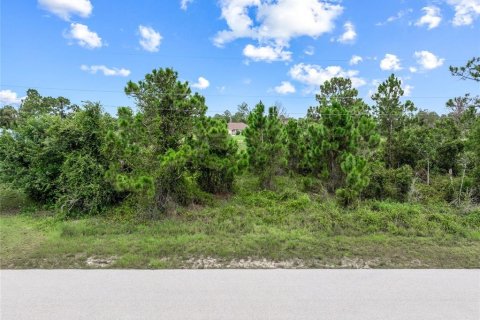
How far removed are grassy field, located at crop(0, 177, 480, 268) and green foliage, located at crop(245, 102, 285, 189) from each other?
1.66 m

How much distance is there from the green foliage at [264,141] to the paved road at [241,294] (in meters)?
5.35

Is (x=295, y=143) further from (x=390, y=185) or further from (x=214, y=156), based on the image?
(x=214, y=156)

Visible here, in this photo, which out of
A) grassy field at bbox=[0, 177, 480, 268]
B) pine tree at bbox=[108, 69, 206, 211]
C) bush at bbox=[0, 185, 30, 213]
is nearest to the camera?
grassy field at bbox=[0, 177, 480, 268]

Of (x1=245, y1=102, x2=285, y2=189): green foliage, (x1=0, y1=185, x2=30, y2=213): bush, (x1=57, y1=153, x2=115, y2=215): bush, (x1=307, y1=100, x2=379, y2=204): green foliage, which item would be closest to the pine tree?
(x1=57, y1=153, x2=115, y2=215): bush

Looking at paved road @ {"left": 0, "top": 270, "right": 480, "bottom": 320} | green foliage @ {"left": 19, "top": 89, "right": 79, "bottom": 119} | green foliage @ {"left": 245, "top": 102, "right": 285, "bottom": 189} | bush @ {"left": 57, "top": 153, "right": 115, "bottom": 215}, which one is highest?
green foliage @ {"left": 19, "top": 89, "right": 79, "bottom": 119}

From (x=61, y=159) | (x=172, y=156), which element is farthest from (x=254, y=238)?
(x=61, y=159)

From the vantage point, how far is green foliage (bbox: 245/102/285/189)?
29.1 ft

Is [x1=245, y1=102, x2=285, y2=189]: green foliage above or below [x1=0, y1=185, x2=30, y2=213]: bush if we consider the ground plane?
above

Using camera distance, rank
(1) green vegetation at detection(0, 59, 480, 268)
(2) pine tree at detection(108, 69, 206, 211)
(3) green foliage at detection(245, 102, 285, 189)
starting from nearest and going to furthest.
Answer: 1. (1) green vegetation at detection(0, 59, 480, 268)
2. (2) pine tree at detection(108, 69, 206, 211)
3. (3) green foliage at detection(245, 102, 285, 189)

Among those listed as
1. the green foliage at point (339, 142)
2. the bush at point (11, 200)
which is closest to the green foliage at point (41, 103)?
the bush at point (11, 200)

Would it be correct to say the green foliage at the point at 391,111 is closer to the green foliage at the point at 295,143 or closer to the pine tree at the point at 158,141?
the green foliage at the point at 295,143

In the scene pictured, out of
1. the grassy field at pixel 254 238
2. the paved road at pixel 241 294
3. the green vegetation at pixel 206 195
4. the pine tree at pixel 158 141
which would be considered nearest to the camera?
the paved road at pixel 241 294

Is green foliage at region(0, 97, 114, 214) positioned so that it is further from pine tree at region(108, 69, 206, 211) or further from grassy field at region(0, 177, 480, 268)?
pine tree at region(108, 69, 206, 211)

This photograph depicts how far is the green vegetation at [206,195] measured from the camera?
4.63m
